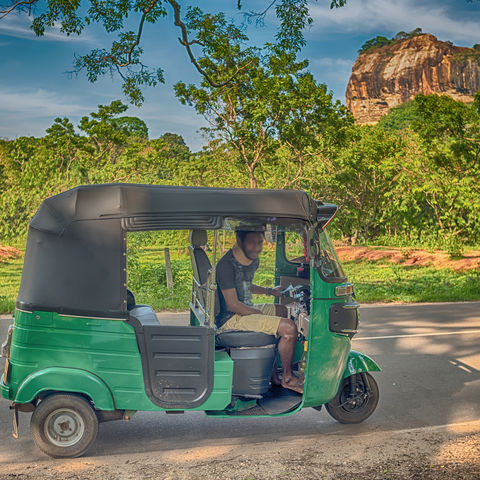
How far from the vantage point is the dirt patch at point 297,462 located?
4629 mm

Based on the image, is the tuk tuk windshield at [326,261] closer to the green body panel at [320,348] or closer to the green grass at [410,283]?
the green body panel at [320,348]

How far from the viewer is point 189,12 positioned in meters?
13.2

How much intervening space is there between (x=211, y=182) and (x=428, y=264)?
975 centimetres

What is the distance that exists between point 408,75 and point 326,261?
418 ft

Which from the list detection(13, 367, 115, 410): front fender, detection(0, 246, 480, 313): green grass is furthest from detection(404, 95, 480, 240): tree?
detection(13, 367, 115, 410): front fender

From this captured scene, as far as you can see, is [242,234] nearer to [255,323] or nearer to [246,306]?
[246,306]

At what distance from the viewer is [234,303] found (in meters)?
5.71

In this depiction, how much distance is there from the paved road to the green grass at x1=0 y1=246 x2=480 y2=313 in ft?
3.93

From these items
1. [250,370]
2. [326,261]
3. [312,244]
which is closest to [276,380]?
[250,370]

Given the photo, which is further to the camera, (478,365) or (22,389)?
(478,365)

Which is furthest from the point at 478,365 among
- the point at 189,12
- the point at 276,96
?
the point at 276,96

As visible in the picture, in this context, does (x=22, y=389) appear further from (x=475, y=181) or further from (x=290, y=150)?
(x=475, y=181)

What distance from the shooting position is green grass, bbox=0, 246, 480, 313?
6.68 metres

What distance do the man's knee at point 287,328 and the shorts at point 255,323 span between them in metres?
0.04
